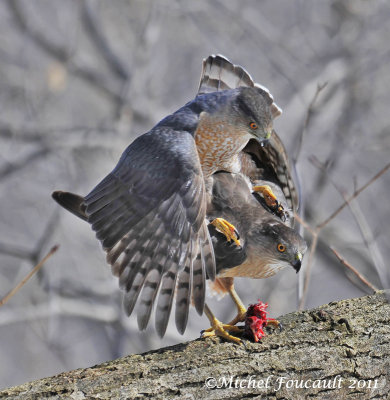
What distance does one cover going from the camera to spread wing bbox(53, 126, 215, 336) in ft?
12.1

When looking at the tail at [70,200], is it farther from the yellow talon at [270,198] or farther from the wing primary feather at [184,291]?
the yellow talon at [270,198]

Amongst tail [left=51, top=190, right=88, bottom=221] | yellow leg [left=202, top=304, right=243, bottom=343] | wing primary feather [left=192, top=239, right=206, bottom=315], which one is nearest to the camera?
yellow leg [left=202, top=304, right=243, bottom=343]

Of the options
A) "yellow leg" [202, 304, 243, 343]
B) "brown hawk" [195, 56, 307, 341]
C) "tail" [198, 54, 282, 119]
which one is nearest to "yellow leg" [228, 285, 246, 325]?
"brown hawk" [195, 56, 307, 341]

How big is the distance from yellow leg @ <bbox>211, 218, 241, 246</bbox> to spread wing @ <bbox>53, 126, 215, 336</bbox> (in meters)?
0.26

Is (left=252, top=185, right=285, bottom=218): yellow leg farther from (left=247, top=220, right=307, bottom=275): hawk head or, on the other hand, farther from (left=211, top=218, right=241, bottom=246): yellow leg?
(left=211, top=218, right=241, bottom=246): yellow leg

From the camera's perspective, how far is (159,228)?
3816mm

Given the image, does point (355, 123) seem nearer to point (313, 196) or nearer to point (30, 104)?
point (313, 196)

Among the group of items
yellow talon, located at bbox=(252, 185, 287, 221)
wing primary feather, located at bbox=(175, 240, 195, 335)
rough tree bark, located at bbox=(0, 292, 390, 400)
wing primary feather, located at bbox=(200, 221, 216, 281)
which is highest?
yellow talon, located at bbox=(252, 185, 287, 221)

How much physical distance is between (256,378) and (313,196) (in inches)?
233

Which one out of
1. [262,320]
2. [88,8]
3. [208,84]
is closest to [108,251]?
[262,320]

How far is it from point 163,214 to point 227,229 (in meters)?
0.48

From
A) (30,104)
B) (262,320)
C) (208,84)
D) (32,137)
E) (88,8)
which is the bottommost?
(262,320)

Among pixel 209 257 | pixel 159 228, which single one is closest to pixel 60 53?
pixel 159 228

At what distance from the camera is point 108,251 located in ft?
Answer: 12.4
